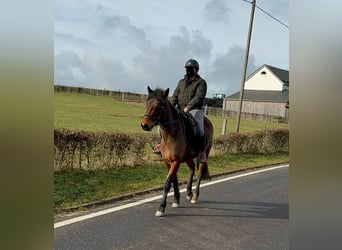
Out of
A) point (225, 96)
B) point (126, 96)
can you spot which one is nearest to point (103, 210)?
point (126, 96)

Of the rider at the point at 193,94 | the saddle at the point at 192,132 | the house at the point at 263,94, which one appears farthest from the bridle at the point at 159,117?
the house at the point at 263,94

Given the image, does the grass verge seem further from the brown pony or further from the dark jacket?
the dark jacket

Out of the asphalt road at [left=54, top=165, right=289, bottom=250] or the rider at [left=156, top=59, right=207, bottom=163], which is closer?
the asphalt road at [left=54, top=165, right=289, bottom=250]

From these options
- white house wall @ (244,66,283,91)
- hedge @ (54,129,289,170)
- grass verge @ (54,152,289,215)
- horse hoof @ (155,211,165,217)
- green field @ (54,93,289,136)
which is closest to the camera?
horse hoof @ (155,211,165,217)

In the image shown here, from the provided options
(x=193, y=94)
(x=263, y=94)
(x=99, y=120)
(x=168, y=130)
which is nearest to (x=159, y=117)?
(x=168, y=130)

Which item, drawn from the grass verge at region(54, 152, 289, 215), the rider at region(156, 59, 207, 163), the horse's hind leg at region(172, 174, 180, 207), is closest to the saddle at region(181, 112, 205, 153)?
the rider at region(156, 59, 207, 163)

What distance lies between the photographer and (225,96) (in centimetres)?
6253

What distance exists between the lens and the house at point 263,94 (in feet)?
184

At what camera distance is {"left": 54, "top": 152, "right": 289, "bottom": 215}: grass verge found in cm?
595

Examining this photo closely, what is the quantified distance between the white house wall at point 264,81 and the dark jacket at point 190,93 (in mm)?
54924

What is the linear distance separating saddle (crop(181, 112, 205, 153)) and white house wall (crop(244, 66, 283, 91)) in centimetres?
5508

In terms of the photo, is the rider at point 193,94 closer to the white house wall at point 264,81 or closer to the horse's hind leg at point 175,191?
the horse's hind leg at point 175,191
